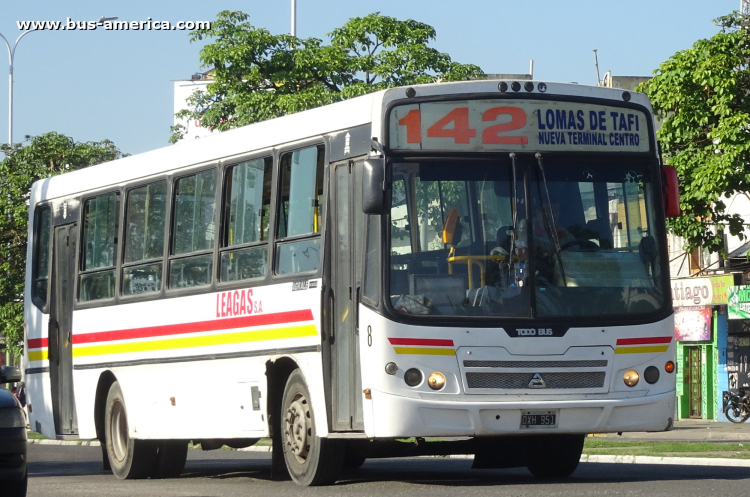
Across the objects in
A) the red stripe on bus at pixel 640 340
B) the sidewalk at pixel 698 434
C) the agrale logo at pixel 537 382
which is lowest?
the sidewalk at pixel 698 434

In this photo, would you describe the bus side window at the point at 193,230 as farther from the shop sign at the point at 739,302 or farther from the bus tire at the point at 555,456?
the shop sign at the point at 739,302

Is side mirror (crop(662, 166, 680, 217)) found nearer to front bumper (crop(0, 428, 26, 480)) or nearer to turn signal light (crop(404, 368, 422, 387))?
turn signal light (crop(404, 368, 422, 387))

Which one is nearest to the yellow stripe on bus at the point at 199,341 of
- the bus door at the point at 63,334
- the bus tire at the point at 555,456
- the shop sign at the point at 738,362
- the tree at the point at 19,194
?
the bus door at the point at 63,334

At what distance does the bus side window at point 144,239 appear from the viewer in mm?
14695

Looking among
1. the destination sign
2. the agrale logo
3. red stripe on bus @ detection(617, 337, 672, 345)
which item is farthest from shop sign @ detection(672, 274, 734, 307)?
the agrale logo

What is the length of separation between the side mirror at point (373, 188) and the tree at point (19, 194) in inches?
1248

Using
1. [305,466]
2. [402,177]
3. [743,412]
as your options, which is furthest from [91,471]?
[743,412]

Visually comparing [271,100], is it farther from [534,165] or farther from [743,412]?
[534,165]

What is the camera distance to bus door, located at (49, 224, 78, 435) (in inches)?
655

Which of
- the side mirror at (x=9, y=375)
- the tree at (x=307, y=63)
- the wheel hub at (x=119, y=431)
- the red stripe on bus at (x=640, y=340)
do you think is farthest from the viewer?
the tree at (x=307, y=63)

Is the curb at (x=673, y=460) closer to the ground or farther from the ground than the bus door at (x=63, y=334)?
closer to the ground

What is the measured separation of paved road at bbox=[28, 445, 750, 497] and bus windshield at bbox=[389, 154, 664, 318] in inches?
55.7

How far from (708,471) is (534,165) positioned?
473 centimetres

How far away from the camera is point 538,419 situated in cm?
1100
